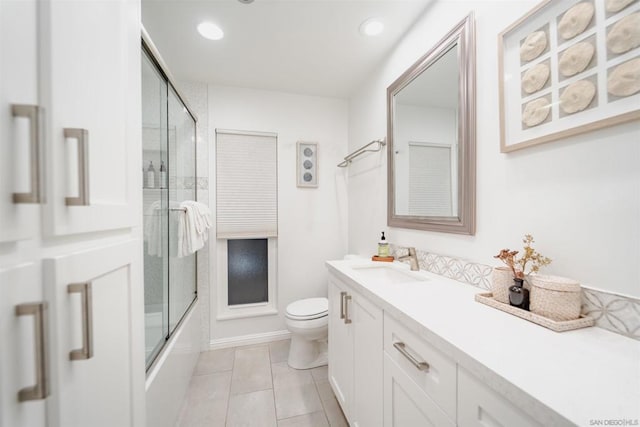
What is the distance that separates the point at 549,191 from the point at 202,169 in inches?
92.7

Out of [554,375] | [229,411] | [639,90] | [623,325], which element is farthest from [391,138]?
[229,411]

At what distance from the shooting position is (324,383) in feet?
5.83

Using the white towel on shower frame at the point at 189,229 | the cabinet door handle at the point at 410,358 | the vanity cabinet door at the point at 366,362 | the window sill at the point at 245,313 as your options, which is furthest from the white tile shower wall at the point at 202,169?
the cabinet door handle at the point at 410,358

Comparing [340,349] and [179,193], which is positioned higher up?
[179,193]

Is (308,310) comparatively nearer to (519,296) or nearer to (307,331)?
(307,331)

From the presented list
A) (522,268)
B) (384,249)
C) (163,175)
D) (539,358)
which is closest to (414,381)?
(539,358)

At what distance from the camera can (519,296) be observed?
2.75ft

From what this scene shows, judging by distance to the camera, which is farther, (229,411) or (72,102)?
(229,411)

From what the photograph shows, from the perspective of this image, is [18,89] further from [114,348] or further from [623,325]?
[623,325]

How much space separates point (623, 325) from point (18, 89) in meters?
1.49

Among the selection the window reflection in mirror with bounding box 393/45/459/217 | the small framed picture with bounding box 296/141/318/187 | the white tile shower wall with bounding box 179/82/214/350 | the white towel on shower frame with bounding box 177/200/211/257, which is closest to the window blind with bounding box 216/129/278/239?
the white tile shower wall with bounding box 179/82/214/350

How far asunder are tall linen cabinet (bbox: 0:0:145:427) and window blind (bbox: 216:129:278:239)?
1502mm

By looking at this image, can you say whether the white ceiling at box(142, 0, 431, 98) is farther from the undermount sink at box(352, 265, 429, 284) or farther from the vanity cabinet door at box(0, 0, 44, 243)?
the undermount sink at box(352, 265, 429, 284)

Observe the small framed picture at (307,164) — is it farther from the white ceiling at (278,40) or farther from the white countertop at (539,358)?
the white countertop at (539,358)
